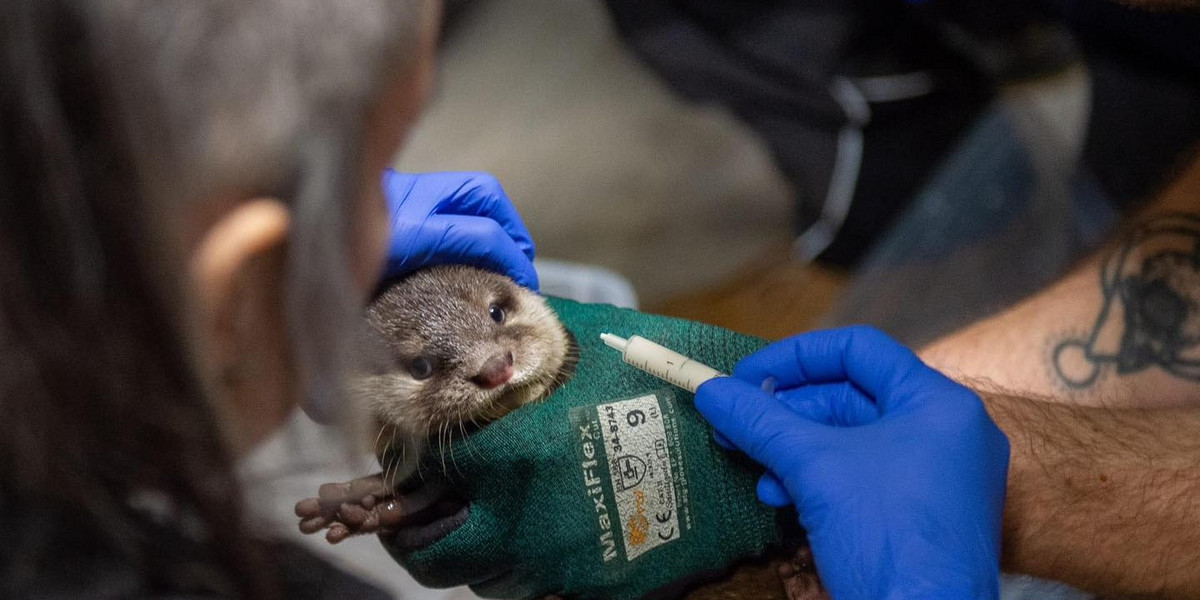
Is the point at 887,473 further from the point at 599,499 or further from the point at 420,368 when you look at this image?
the point at 420,368

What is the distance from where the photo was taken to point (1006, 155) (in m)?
1.78

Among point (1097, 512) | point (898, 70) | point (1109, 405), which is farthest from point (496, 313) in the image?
point (898, 70)

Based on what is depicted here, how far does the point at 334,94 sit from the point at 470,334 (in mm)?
584

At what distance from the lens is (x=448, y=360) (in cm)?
107

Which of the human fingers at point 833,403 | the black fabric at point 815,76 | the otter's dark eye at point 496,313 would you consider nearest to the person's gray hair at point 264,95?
the otter's dark eye at point 496,313

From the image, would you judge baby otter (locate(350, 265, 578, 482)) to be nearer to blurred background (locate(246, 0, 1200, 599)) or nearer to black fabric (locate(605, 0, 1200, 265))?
blurred background (locate(246, 0, 1200, 599))

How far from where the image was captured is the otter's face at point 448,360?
104 cm

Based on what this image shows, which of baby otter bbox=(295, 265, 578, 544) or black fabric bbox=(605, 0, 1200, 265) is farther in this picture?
black fabric bbox=(605, 0, 1200, 265)

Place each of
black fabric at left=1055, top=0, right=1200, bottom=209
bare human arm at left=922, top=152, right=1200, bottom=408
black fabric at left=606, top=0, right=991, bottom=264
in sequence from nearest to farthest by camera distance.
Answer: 1. bare human arm at left=922, top=152, right=1200, bottom=408
2. black fabric at left=1055, top=0, right=1200, bottom=209
3. black fabric at left=606, top=0, right=991, bottom=264

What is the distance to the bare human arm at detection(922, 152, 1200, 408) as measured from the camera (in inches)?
51.3

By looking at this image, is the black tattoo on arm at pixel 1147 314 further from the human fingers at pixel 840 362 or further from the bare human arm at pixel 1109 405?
the human fingers at pixel 840 362

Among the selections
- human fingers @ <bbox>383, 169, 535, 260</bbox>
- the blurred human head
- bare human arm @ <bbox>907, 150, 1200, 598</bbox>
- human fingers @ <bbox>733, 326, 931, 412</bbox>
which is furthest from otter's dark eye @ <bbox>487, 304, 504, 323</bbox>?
bare human arm @ <bbox>907, 150, 1200, 598</bbox>

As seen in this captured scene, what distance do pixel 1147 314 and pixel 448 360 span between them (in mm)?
1084

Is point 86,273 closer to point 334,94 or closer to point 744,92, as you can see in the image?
point 334,94
